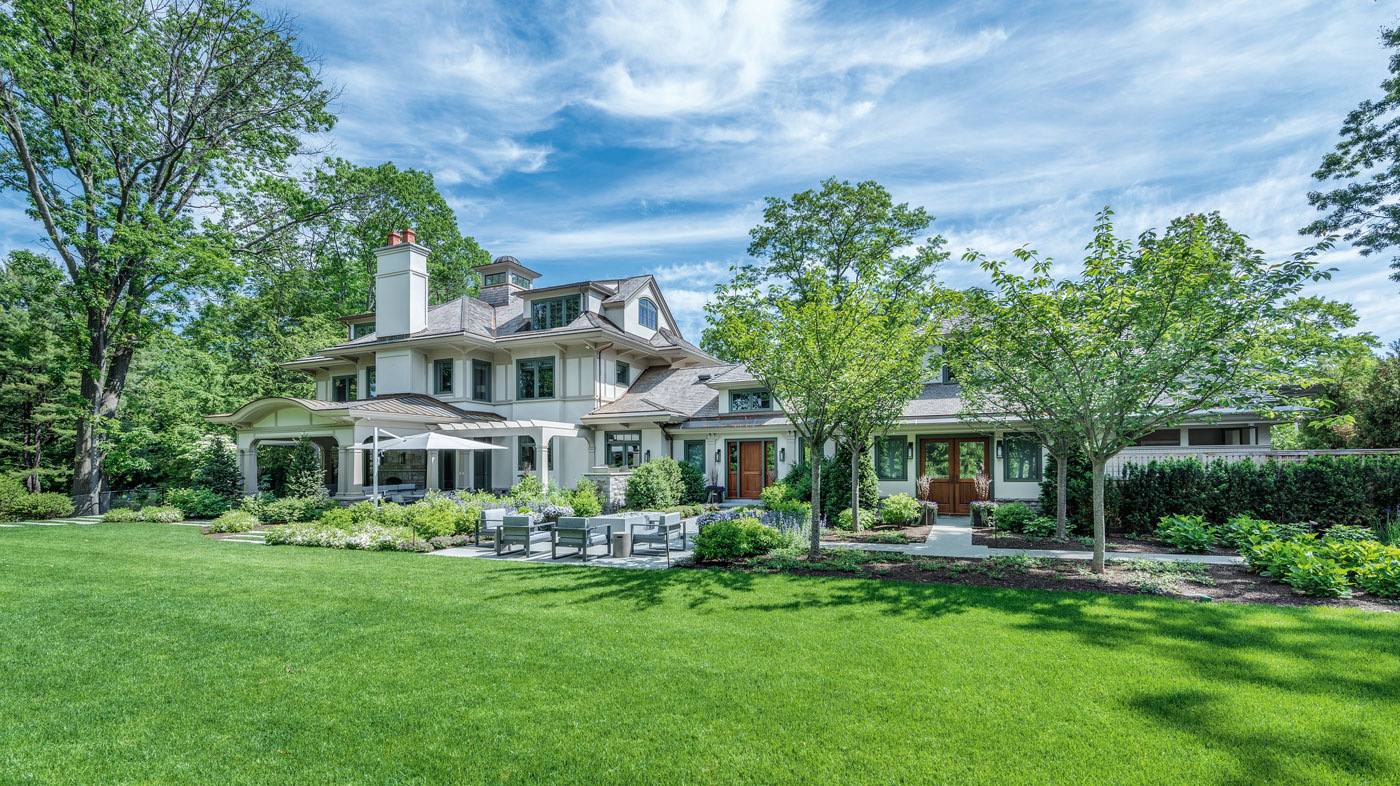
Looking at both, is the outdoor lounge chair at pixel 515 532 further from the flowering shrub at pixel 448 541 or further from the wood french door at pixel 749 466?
the wood french door at pixel 749 466

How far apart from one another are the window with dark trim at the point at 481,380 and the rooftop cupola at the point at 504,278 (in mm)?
4189

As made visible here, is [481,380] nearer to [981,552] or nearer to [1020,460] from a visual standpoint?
[981,552]

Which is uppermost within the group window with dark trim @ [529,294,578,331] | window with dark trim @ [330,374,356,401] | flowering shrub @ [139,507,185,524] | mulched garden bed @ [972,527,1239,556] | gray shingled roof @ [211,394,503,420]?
window with dark trim @ [529,294,578,331]

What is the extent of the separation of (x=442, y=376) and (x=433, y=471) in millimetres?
3598

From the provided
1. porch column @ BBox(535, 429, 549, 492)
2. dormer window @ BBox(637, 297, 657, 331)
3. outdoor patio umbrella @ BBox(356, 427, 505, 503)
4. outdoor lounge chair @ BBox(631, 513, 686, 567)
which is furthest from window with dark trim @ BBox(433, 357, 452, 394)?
outdoor lounge chair @ BBox(631, 513, 686, 567)

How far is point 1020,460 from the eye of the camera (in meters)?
16.9

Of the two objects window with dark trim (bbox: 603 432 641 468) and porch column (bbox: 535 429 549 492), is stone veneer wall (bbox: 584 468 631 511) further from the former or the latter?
window with dark trim (bbox: 603 432 641 468)

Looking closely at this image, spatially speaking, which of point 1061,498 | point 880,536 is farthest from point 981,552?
point 1061,498

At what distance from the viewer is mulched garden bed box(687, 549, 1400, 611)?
7.46 m

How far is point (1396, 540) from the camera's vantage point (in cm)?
911

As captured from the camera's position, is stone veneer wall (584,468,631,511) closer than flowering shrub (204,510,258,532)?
No

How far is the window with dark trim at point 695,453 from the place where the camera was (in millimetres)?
20422

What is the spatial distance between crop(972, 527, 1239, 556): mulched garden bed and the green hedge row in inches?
28.2

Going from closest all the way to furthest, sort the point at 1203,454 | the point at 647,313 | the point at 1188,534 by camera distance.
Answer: the point at 1188,534, the point at 1203,454, the point at 647,313
